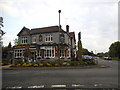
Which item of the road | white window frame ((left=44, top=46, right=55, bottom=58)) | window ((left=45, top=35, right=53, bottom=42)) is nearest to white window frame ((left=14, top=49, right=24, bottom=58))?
white window frame ((left=44, top=46, right=55, bottom=58))

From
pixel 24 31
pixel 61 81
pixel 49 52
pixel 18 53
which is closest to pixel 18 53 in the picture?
pixel 18 53

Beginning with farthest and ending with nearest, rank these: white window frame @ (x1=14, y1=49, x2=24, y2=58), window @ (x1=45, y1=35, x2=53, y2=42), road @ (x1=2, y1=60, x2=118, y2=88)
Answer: white window frame @ (x1=14, y1=49, x2=24, y2=58) → window @ (x1=45, y1=35, x2=53, y2=42) → road @ (x1=2, y1=60, x2=118, y2=88)

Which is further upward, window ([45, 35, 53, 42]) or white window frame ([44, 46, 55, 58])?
window ([45, 35, 53, 42])

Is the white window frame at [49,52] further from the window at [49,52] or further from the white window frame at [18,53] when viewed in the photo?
the white window frame at [18,53]

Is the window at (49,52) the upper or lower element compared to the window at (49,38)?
lower

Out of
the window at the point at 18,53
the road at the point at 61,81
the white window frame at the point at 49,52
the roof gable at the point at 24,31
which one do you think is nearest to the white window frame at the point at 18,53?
the window at the point at 18,53

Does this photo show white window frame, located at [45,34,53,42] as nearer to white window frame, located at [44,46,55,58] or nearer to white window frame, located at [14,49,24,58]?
white window frame, located at [44,46,55,58]

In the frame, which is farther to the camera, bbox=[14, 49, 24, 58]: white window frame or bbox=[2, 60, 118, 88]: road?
bbox=[14, 49, 24, 58]: white window frame

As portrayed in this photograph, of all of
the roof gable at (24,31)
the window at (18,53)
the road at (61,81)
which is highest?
the roof gable at (24,31)

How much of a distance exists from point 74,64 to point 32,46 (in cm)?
1458

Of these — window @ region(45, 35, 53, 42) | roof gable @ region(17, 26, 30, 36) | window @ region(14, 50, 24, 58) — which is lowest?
window @ region(14, 50, 24, 58)

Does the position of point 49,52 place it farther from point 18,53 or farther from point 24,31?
point 24,31

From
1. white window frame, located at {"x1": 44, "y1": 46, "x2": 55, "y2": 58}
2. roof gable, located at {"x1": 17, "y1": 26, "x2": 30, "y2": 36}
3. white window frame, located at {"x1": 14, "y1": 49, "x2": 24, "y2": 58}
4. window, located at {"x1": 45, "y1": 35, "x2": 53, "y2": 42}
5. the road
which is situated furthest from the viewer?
roof gable, located at {"x1": 17, "y1": 26, "x2": 30, "y2": 36}

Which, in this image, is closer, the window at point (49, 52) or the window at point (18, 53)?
the window at point (49, 52)
